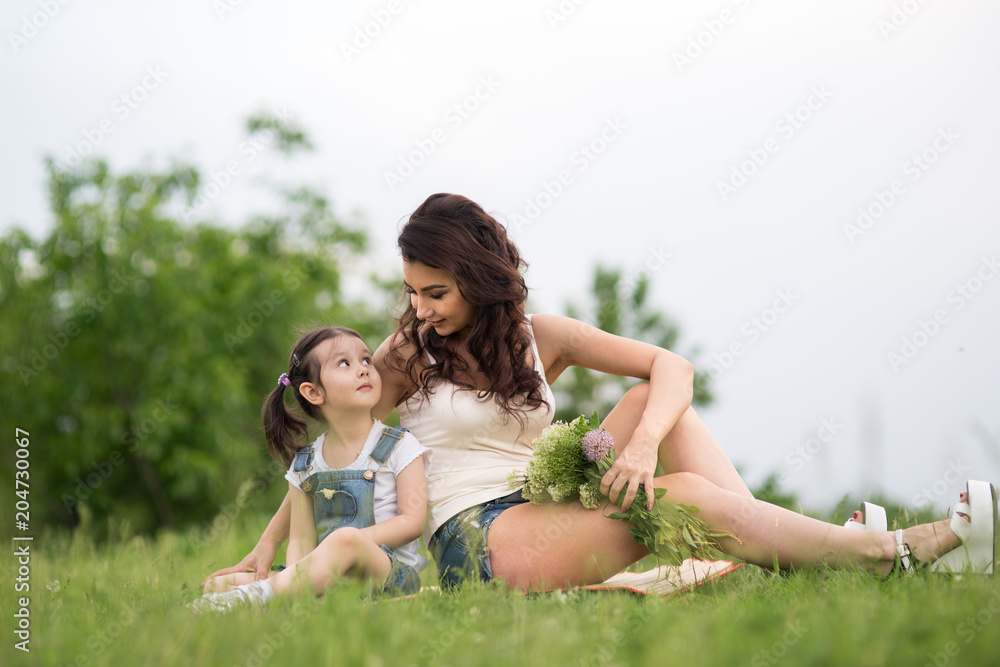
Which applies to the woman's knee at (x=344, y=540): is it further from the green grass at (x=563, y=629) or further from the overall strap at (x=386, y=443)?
the overall strap at (x=386, y=443)

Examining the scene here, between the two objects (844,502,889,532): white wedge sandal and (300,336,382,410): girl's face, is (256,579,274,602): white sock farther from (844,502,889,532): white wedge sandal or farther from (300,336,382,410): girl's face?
(844,502,889,532): white wedge sandal

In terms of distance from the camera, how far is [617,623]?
199cm

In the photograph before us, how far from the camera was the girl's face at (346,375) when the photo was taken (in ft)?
10.5

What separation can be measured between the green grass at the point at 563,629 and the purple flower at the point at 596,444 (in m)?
0.48

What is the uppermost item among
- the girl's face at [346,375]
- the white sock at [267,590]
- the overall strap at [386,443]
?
the girl's face at [346,375]

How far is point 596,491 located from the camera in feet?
9.17

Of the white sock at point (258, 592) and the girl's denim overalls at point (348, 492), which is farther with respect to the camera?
the girl's denim overalls at point (348, 492)

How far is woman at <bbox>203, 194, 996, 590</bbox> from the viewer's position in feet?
8.85

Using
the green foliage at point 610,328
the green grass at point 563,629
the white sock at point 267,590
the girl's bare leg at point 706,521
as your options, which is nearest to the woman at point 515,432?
the girl's bare leg at point 706,521

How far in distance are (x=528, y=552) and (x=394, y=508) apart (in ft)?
2.05

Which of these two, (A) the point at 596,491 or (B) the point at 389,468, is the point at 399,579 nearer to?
(B) the point at 389,468

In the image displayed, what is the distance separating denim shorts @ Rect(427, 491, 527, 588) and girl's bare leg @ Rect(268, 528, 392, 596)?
32 cm

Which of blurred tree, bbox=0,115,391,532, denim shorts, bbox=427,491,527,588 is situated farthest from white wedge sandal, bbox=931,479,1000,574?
blurred tree, bbox=0,115,391,532

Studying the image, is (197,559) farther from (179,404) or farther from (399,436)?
(179,404)
